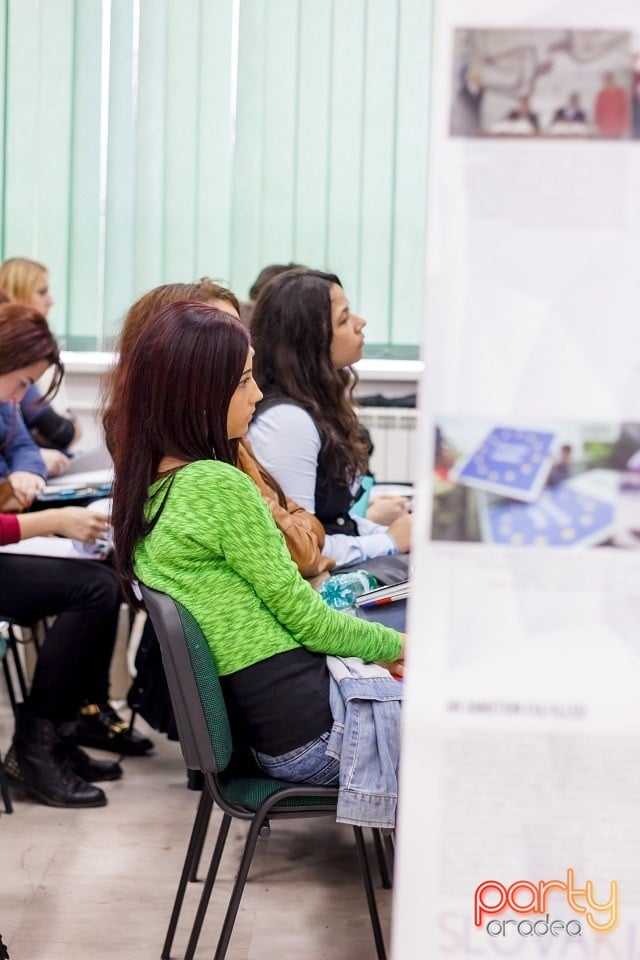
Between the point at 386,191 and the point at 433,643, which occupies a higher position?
the point at 386,191

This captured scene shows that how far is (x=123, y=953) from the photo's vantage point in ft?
7.07

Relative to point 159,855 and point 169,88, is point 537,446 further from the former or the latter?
point 169,88

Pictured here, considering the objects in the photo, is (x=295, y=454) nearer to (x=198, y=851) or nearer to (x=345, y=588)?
(x=345, y=588)

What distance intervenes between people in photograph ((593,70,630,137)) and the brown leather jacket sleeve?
1.24 metres

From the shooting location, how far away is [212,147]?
192 inches

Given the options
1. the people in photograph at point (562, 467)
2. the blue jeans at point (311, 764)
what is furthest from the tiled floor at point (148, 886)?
the people in photograph at point (562, 467)

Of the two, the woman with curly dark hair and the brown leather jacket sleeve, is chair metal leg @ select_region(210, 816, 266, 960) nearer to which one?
the brown leather jacket sleeve

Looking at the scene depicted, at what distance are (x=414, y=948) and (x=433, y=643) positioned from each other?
298 millimetres

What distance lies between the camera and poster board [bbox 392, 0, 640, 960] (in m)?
1.11

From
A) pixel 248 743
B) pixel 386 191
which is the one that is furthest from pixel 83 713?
pixel 386 191

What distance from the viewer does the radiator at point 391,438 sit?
472 cm

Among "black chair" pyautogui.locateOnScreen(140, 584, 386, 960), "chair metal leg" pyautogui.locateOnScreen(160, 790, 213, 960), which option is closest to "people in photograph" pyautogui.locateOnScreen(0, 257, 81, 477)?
"chair metal leg" pyautogui.locateOnScreen(160, 790, 213, 960)

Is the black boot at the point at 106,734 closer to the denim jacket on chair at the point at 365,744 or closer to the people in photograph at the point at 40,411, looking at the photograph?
the people in photograph at the point at 40,411

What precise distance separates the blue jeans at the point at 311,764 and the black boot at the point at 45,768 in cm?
113
